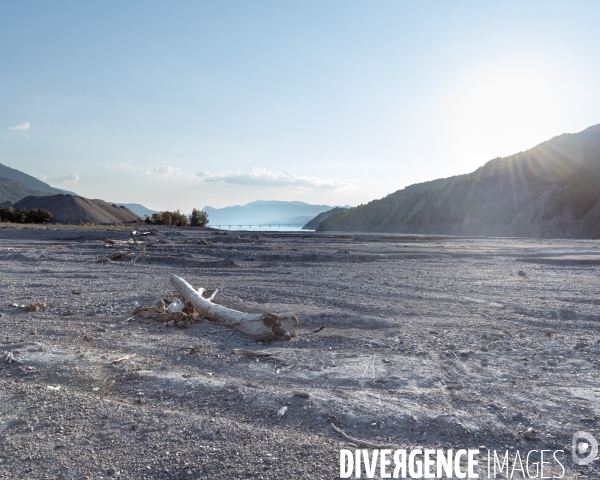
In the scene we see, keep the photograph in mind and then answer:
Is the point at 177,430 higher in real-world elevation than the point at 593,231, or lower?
lower

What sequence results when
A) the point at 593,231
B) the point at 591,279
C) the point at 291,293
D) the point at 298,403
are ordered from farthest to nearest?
the point at 593,231
the point at 591,279
the point at 291,293
the point at 298,403

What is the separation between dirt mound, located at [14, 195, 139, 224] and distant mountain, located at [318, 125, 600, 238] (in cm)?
5790

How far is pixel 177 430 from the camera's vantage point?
11.8ft

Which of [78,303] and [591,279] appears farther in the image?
[591,279]

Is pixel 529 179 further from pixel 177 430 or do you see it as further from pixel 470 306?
pixel 177 430

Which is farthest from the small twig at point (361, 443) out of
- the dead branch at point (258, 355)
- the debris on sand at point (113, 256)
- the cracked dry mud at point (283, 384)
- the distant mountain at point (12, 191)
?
the distant mountain at point (12, 191)

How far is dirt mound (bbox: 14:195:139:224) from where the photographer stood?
7906 cm

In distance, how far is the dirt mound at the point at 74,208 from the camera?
79062 mm

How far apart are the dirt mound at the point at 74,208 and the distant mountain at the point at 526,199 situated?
57.9 metres

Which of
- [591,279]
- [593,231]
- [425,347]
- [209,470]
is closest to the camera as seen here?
[209,470]

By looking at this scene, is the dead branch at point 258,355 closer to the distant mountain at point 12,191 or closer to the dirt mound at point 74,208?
the dirt mound at point 74,208

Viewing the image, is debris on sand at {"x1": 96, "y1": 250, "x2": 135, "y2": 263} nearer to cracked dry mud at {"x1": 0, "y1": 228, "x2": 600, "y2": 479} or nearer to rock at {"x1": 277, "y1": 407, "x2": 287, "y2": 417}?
cracked dry mud at {"x1": 0, "y1": 228, "x2": 600, "y2": 479}

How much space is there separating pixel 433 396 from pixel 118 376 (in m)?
3.42

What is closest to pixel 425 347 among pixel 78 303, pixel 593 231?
pixel 78 303
